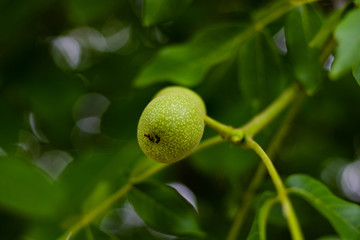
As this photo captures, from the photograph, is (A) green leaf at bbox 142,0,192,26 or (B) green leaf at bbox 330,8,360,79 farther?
(A) green leaf at bbox 142,0,192,26

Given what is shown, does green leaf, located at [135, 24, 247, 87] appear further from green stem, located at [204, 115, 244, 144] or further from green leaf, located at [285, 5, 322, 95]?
green stem, located at [204, 115, 244, 144]

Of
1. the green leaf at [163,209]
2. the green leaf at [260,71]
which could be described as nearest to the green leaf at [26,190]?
the green leaf at [163,209]

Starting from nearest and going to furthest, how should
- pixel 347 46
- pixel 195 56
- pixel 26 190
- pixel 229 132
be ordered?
pixel 347 46 → pixel 229 132 → pixel 26 190 → pixel 195 56

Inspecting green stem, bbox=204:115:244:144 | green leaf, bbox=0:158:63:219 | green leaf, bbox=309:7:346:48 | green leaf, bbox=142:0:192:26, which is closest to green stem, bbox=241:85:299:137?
green stem, bbox=204:115:244:144

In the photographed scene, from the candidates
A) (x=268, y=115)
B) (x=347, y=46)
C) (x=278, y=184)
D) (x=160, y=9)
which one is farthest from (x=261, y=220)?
(x=160, y=9)

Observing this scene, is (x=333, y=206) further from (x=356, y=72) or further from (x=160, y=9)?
(x=160, y=9)
